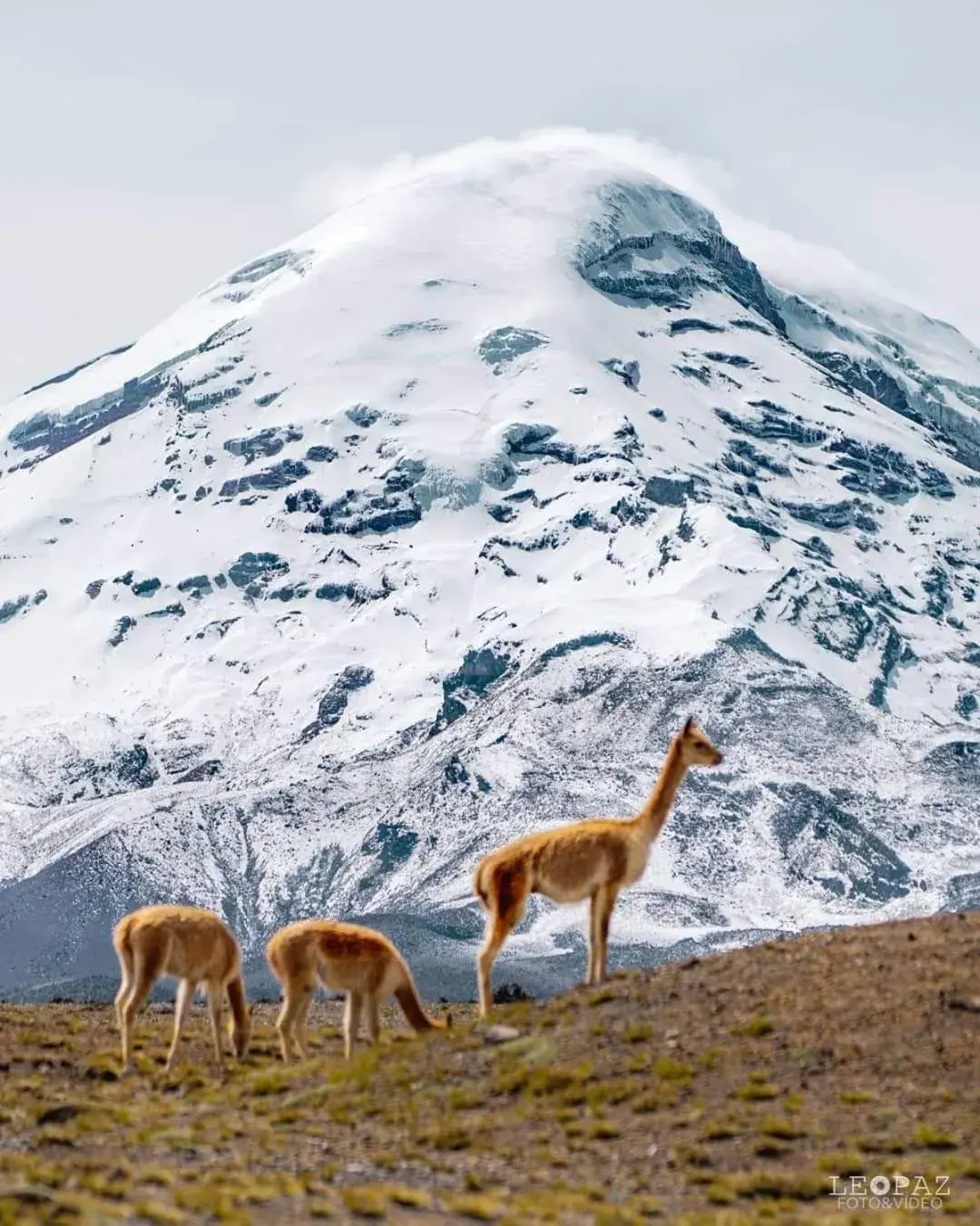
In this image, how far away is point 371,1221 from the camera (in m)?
24.6

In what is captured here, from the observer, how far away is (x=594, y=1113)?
29609 mm

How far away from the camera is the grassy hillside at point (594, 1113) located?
25.5 m

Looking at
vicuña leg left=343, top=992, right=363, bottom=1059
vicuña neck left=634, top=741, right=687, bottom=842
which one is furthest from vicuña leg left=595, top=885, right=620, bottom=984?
vicuña leg left=343, top=992, right=363, bottom=1059

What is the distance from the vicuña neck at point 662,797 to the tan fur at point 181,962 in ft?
26.1

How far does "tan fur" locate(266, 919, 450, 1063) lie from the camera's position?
37.0 m

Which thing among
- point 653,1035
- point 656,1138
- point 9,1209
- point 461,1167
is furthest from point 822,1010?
point 9,1209

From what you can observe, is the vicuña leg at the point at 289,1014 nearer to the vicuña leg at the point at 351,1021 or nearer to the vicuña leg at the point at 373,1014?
the vicuña leg at the point at 351,1021

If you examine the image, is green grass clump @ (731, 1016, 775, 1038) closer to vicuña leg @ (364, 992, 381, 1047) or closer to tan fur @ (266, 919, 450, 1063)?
tan fur @ (266, 919, 450, 1063)

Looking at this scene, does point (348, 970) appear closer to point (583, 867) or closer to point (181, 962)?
point (181, 962)

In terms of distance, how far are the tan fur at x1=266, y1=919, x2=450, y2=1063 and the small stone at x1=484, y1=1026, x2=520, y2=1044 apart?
2.98 meters

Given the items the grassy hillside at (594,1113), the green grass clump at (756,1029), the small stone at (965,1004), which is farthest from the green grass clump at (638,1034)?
the small stone at (965,1004)

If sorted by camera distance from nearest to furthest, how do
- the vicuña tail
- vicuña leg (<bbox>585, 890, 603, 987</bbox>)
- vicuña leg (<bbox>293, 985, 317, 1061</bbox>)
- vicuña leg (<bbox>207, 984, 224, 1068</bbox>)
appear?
vicuña leg (<bbox>585, 890, 603, 987</bbox>) → the vicuña tail → vicuña leg (<bbox>207, 984, 224, 1068</bbox>) → vicuña leg (<bbox>293, 985, 317, 1061</bbox>)

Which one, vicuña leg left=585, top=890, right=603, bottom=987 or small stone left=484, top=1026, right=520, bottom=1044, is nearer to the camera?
small stone left=484, top=1026, right=520, bottom=1044

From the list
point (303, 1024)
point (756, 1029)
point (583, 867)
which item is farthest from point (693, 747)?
point (303, 1024)
